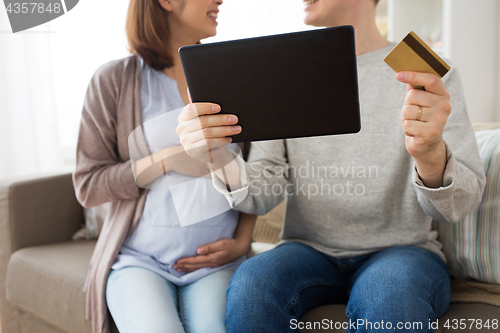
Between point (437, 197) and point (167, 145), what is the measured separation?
1.67 feet

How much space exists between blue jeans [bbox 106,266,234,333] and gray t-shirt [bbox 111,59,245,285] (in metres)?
0.02

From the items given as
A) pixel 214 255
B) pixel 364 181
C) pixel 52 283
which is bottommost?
pixel 52 283

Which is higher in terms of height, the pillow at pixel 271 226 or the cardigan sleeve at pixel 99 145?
the cardigan sleeve at pixel 99 145

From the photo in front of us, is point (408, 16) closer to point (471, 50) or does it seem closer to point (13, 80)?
point (471, 50)

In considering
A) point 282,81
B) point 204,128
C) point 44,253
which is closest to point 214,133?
point 204,128

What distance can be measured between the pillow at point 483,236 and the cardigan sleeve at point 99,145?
685 millimetres

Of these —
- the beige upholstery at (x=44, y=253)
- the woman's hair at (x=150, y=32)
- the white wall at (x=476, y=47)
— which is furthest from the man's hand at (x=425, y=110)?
the white wall at (x=476, y=47)

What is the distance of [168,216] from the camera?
80 cm

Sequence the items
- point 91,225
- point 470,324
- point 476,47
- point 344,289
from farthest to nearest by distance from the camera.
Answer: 1. point 476,47
2. point 91,225
3. point 344,289
4. point 470,324

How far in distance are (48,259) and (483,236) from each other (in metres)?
1.05

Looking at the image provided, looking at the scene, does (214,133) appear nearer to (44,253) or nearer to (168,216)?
(168,216)

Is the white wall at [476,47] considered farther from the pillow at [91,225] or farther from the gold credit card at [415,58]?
the pillow at [91,225]

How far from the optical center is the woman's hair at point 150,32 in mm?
859

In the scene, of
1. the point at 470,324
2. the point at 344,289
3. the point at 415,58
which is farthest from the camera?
the point at 344,289
